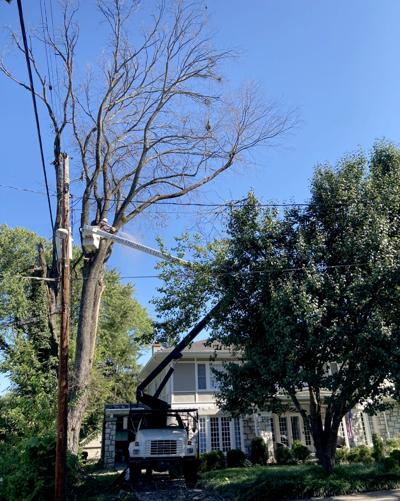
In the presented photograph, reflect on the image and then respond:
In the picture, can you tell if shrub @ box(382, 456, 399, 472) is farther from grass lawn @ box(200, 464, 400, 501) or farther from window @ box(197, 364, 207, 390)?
window @ box(197, 364, 207, 390)

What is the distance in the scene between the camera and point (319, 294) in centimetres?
1136

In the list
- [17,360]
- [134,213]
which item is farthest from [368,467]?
[17,360]

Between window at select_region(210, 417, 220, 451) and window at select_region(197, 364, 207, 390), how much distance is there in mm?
1691

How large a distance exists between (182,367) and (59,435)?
47.6ft

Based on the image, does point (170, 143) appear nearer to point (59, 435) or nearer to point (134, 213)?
point (134, 213)

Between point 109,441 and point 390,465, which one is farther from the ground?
point 109,441

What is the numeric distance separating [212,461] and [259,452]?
2506 mm

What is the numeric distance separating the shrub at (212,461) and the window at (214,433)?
1.91 m

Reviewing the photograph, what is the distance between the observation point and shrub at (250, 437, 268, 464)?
20484 mm

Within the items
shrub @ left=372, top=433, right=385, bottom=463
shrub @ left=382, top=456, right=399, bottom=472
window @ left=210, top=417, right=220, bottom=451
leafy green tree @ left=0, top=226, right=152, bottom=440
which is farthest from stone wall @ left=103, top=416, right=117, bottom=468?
shrub @ left=382, top=456, right=399, bottom=472

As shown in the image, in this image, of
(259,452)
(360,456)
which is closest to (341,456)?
(360,456)

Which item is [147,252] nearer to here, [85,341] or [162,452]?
[85,341]

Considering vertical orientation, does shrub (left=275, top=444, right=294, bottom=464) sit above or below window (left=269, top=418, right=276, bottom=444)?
below

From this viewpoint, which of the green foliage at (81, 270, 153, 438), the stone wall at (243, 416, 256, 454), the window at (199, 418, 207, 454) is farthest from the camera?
the green foliage at (81, 270, 153, 438)
